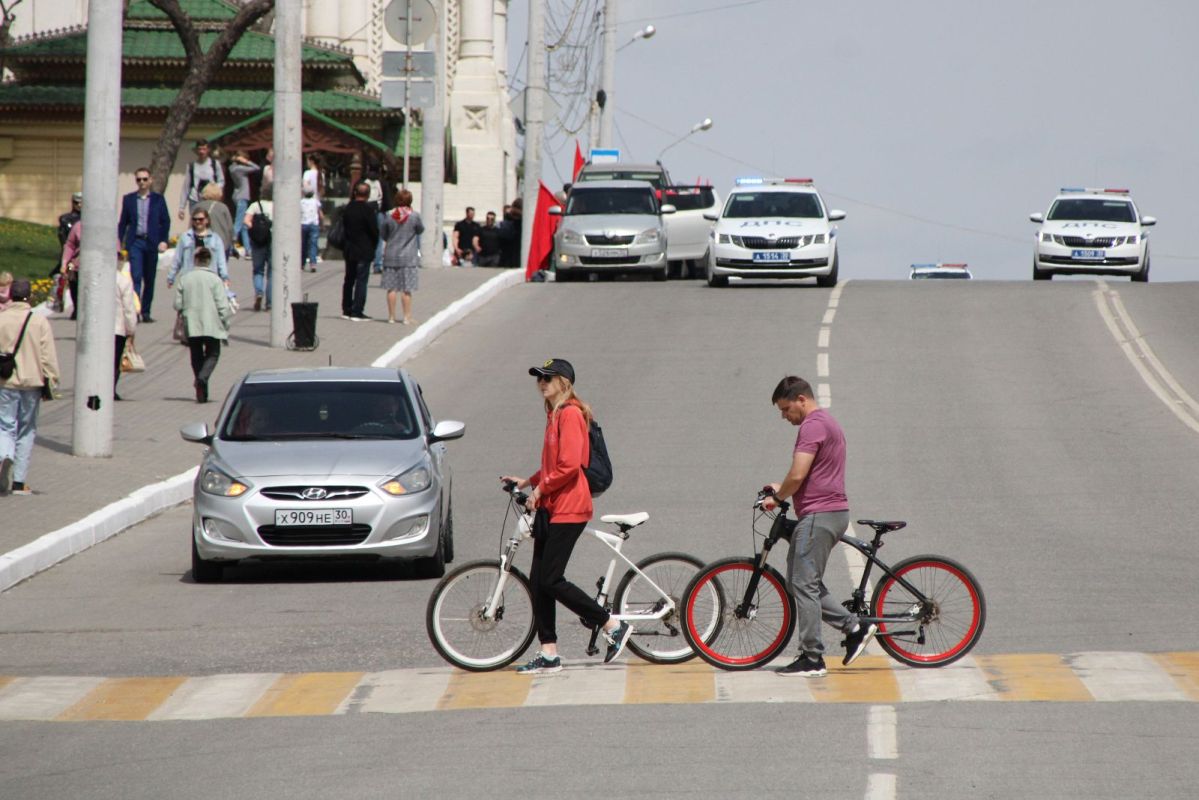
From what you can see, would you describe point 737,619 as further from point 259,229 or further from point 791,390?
point 259,229

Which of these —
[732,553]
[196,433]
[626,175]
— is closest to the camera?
[196,433]

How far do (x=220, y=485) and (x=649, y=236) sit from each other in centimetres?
2419

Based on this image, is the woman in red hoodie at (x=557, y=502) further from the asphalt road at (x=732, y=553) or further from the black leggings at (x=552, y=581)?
the asphalt road at (x=732, y=553)

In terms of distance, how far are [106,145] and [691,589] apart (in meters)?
11.0

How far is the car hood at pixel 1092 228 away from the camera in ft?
123

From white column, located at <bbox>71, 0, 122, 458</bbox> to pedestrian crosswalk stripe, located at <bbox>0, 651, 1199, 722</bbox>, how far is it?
9.18 meters

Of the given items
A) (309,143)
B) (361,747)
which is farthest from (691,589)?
(309,143)

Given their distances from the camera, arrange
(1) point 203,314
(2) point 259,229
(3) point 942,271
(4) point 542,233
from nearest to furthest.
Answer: (1) point 203,314, (2) point 259,229, (4) point 542,233, (3) point 942,271

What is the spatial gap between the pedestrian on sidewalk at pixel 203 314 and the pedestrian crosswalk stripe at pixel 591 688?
11.8m

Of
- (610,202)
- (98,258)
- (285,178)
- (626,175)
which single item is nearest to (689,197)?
(626,175)

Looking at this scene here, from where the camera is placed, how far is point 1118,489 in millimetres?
18219

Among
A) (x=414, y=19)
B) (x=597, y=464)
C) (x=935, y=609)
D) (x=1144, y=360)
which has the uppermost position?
(x=414, y=19)

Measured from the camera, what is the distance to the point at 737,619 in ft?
35.1

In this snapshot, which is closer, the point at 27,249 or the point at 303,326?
the point at 303,326
